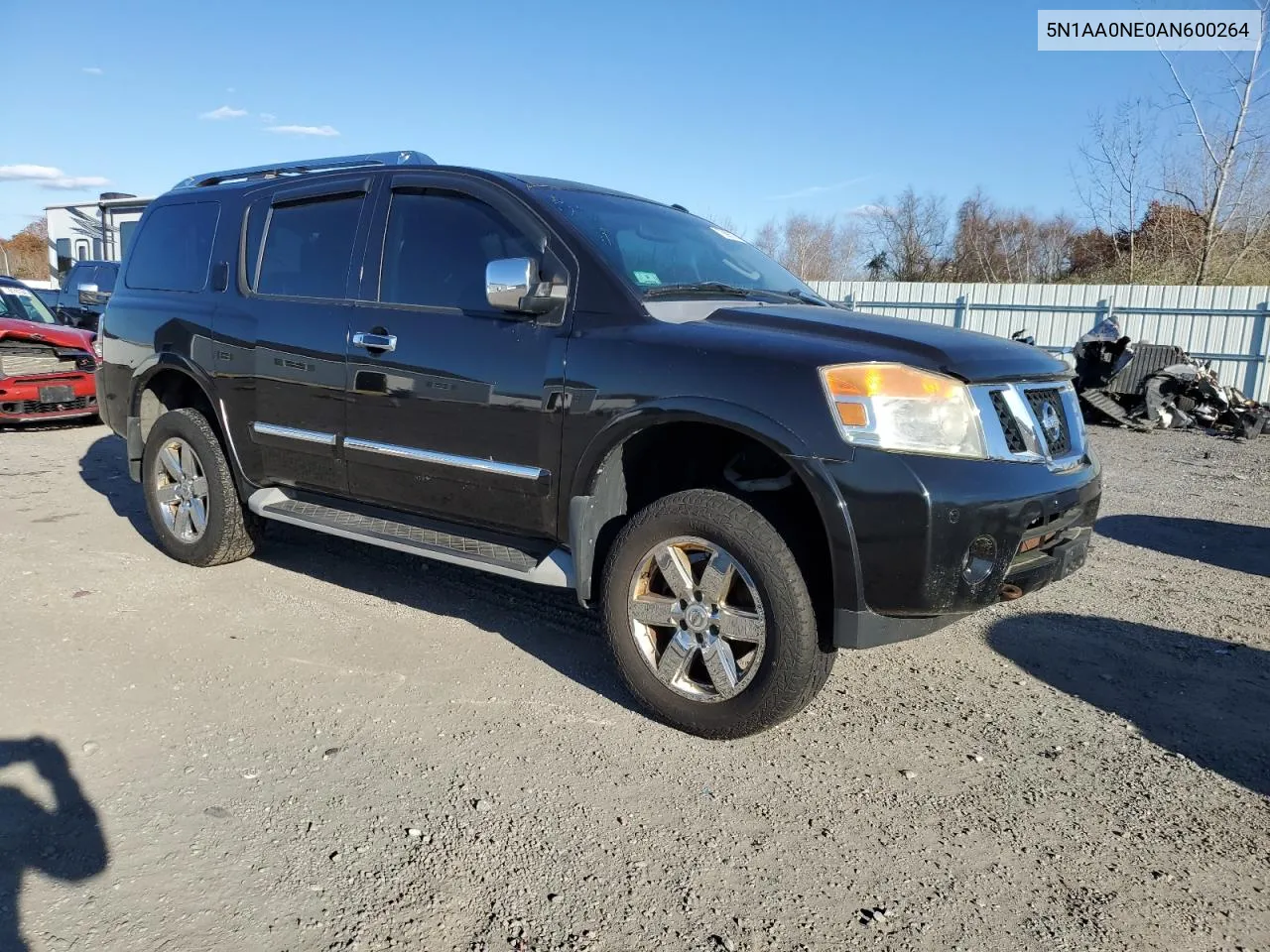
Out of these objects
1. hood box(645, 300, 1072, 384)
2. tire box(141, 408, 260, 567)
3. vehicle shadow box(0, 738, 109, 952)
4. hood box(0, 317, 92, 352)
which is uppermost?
hood box(645, 300, 1072, 384)

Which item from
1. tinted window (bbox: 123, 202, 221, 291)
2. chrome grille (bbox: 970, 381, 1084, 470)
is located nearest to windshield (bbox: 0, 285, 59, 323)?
tinted window (bbox: 123, 202, 221, 291)

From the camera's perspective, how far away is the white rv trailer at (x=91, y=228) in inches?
727

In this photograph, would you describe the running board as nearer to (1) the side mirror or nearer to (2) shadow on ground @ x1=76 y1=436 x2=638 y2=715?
(2) shadow on ground @ x1=76 y1=436 x2=638 y2=715

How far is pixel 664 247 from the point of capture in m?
3.94

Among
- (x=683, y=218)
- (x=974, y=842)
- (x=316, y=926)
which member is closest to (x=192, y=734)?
(x=316, y=926)

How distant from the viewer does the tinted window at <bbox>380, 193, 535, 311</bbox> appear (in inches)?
148

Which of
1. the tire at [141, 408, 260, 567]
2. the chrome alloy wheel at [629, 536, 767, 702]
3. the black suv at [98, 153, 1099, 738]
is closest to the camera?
the black suv at [98, 153, 1099, 738]

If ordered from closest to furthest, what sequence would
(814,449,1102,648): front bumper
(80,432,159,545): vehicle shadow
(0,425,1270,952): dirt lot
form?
(0,425,1270,952): dirt lot → (814,449,1102,648): front bumper → (80,432,159,545): vehicle shadow

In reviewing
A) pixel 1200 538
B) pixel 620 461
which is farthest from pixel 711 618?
pixel 1200 538

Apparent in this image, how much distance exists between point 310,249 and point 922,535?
128 inches

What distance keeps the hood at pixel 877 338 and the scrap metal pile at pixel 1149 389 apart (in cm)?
1006

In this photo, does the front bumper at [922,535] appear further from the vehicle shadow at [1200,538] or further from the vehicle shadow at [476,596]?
the vehicle shadow at [1200,538]

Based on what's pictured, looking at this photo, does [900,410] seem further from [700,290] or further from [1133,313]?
[1133,313]

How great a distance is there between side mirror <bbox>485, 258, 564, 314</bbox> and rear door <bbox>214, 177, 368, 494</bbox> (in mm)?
1079
